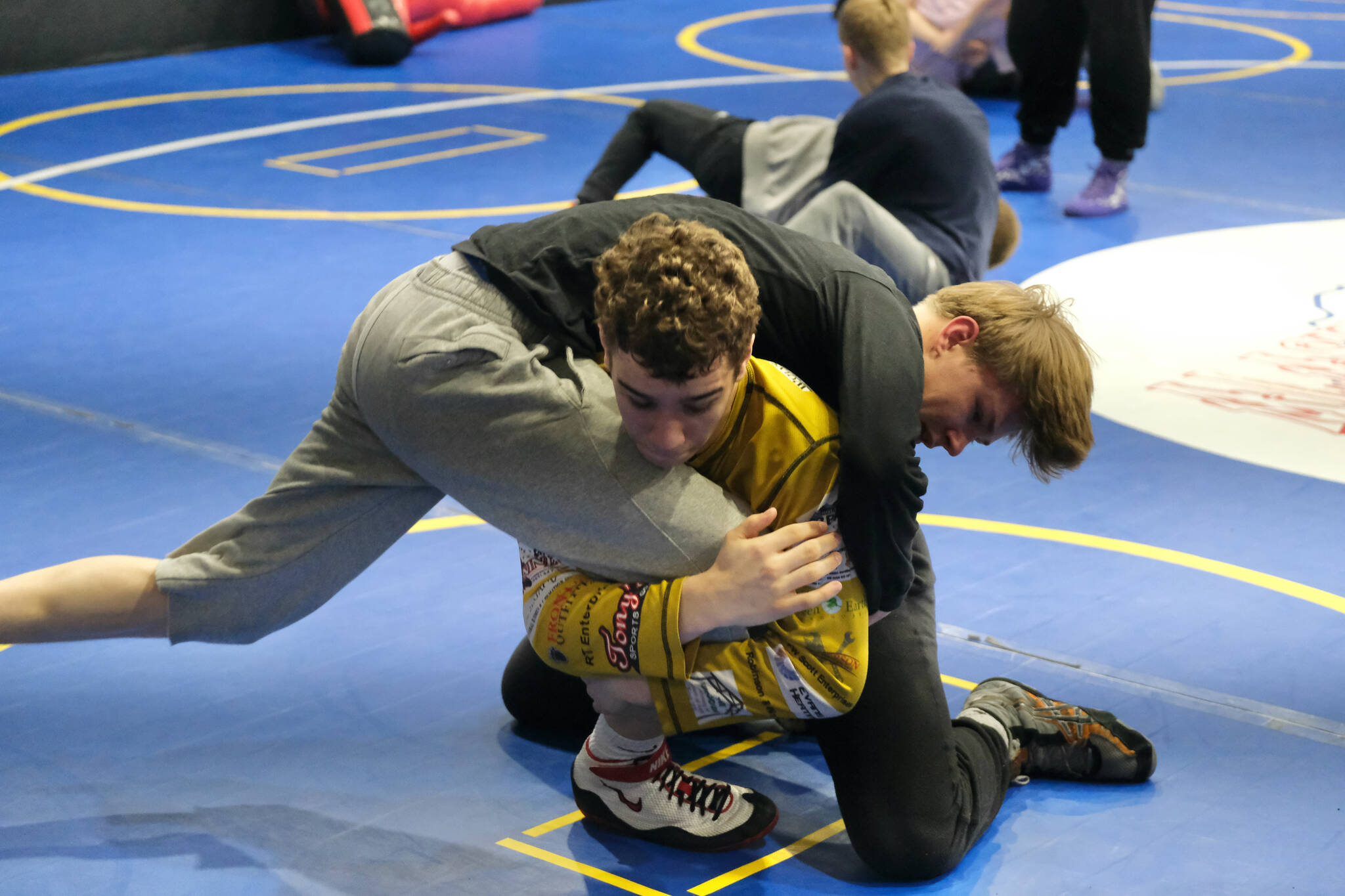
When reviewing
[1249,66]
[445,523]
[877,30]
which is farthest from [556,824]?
[1249,66]

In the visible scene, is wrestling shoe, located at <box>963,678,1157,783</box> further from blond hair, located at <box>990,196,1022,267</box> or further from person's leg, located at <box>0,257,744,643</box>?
blond hair, located at <box>990,196,1022,267</box>

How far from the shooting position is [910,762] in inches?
93.3

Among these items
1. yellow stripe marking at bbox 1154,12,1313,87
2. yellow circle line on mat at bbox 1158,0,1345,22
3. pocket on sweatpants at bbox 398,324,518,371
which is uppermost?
pocket on sweatpants at bbox 398,324,518,371

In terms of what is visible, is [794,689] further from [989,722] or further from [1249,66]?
[1249,66]

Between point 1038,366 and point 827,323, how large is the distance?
32 cm

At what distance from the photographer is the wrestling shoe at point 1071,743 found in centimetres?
256

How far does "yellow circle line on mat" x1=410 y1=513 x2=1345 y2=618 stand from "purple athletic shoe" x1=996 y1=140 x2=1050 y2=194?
3693 millimetres

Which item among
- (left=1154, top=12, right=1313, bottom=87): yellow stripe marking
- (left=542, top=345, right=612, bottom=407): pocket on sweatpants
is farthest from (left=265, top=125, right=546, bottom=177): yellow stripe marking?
(left=542, top=345, right=612, bottom=407): pocket on sweatpants

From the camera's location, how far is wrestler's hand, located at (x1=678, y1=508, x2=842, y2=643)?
7.04ft

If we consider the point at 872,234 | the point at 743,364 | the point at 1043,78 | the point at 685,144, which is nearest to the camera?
the point at 743,364

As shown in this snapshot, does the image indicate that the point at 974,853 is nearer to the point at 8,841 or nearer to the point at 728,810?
the point at 728,810

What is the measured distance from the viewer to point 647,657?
2225 millimetres

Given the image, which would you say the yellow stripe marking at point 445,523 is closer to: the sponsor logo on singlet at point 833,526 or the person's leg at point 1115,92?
the sponsor logo on singlet at point 833,526

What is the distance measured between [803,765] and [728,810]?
0.99 ft
